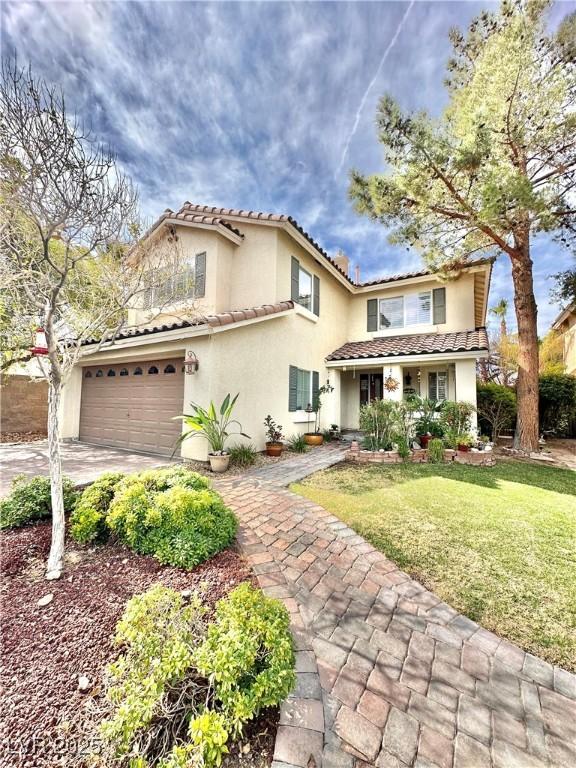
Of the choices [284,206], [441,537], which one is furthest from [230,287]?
[441,537]

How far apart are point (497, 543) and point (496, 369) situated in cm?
2290

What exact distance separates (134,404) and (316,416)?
7.13m

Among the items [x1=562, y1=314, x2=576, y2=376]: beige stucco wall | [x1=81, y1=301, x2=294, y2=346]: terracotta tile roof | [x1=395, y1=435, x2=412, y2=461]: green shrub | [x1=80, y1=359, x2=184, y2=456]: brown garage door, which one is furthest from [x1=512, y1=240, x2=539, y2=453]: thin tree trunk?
[x1=80, y1=359, x2=184, y2=456]: brown garage door

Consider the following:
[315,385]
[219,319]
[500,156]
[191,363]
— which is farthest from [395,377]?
[191,363]

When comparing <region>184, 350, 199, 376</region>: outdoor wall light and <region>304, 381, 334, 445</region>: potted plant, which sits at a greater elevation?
<region>184, 350, 199, 376</region>: outdoor wall light

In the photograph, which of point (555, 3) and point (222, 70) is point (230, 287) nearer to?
point (222, 70)

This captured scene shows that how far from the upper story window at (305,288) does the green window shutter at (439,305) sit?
5.56 m

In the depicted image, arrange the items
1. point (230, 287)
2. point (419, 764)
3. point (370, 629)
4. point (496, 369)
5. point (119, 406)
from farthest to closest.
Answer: point (496, 369) < point (230, 287) < point (119, 406) < point (370, 629) < point (419, 764)

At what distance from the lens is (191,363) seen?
8797mm

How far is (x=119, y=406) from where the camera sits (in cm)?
1138

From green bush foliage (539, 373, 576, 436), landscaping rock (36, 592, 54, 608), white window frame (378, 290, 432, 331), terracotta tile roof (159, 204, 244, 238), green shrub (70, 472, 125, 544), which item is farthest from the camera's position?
white window frame (378, 290, 432, 331)

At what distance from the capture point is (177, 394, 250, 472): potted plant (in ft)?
26.1

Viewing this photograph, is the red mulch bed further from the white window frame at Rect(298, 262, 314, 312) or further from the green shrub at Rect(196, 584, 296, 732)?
the white window frame at Rect(298, 262, 314, 312)

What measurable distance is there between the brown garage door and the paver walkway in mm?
6849
